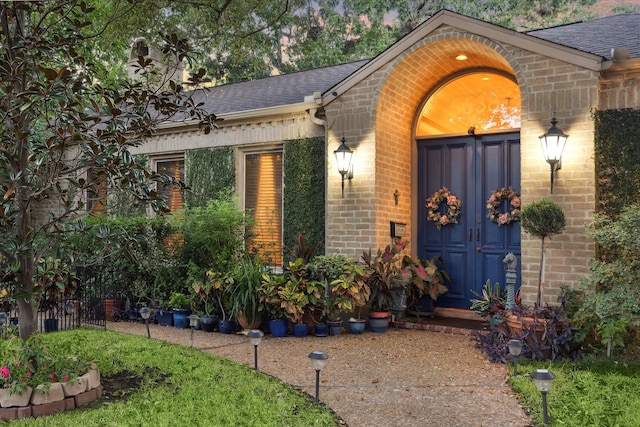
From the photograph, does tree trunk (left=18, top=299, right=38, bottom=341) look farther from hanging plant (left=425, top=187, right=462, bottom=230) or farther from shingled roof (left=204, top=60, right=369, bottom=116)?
shingled roof (left=204, top=60, right=369, bottom=116)

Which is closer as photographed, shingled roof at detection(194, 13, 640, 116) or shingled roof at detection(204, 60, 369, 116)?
shingled roof at detection(194, 13, 640, 116)

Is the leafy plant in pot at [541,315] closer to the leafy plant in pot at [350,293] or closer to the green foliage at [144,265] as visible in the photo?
the leafy plant in pot at [350,293]

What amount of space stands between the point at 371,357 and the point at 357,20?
675 inches

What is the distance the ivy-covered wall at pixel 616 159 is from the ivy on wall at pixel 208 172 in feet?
19.5

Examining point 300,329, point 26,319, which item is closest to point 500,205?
point 300,329

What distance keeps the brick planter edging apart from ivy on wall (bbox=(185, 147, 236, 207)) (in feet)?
19.0

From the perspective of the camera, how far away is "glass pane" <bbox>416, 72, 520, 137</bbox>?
824cm

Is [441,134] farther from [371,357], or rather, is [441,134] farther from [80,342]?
[80,342]

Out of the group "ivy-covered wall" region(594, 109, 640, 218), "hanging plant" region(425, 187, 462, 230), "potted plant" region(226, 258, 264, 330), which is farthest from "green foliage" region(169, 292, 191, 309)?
"ivy-covered wall" region(594, 109, 640, 218)

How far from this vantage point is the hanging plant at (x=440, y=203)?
8.37 m

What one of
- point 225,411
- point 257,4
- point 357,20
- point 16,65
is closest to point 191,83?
point 16,65

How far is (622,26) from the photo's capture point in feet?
26.7

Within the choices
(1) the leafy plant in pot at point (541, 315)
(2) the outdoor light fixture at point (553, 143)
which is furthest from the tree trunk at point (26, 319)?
(2) the outdoor light fixture at point (553, 143)

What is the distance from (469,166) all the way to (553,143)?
1.94 m
